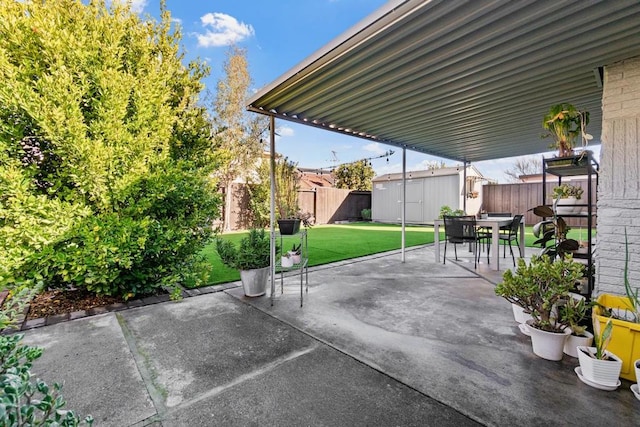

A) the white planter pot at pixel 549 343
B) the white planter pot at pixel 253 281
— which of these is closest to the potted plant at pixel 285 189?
the white planter pot at pixel 253 281

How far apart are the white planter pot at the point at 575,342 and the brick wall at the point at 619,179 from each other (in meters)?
0.63

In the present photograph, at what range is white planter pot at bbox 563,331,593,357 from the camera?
201 cm

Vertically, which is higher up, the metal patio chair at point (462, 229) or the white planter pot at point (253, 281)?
the metal patio chair at point (462, 229)

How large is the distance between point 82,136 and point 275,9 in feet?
16.8

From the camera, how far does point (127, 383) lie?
5.86 ft

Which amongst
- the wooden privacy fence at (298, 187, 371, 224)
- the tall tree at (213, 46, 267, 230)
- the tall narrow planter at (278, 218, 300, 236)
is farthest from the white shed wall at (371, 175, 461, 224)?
the tall narrow planter at (278, 218, 300, 236)

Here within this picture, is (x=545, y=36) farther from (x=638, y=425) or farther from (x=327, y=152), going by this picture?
(x=327, y=152)

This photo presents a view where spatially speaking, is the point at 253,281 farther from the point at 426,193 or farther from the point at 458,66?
the point at 426,193

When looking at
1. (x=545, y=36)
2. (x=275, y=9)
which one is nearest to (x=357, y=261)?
(x=545, y=36)

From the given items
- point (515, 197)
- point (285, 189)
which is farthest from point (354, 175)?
point (285, 189)

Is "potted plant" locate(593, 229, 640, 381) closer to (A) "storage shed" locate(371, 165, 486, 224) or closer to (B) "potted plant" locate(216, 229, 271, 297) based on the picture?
(B) "potted plant" locate(216, 229, 271, 297)

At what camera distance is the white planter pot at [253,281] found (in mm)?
3385

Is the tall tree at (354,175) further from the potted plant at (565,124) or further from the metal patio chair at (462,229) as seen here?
the potted plant at (565,124)

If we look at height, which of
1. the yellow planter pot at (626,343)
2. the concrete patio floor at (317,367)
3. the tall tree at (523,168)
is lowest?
the concrete patio floor at (317,367)
